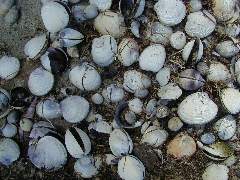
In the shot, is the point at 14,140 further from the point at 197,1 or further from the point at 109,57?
the point at 197,1

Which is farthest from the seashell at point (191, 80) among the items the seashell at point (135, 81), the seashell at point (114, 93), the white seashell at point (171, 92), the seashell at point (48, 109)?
the seashell at point (48, 109)

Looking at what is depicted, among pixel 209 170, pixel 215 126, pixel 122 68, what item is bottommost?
pixel 209 170

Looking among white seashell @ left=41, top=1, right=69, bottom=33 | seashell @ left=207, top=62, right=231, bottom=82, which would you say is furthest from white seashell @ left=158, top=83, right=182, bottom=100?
white seashell @ left=41, top=1, right=69, bottom=33

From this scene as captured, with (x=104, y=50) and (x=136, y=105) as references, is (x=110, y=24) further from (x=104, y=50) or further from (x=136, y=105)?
(x=136, y=105)

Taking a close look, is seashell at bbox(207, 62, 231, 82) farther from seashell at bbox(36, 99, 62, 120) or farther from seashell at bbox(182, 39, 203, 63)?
seashell at bbox(36, 99, 62, 120)

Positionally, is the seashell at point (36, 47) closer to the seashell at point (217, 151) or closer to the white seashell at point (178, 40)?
the white seashell at point (178, 40)

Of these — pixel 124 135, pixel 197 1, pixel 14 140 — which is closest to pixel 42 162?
pixel 14 140
